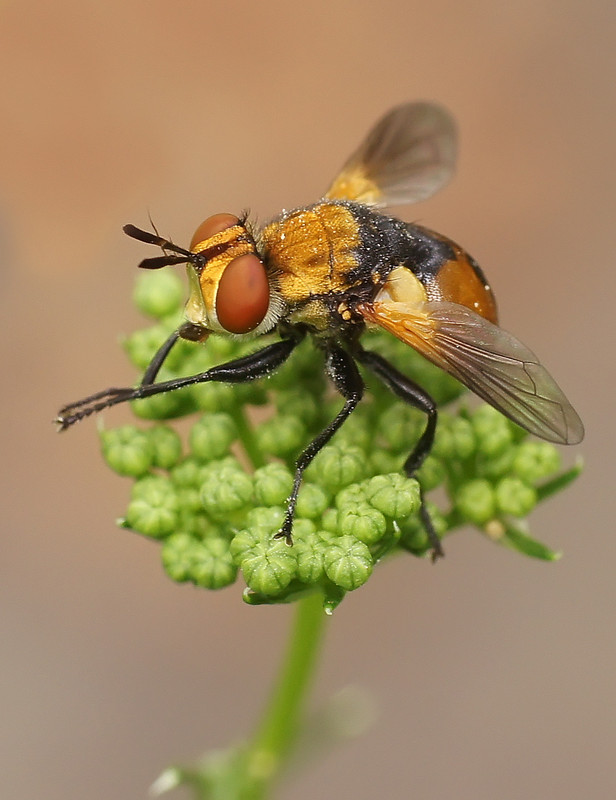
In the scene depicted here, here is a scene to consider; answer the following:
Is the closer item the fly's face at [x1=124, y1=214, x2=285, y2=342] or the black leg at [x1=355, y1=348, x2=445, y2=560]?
the fly's face at [x1=124, y1=214, x2=285, y2=342]

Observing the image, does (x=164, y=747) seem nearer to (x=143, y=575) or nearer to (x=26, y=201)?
(x=143, y=575)

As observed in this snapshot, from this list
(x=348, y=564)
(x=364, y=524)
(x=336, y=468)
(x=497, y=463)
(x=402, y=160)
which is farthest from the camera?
(x=402, y=160)

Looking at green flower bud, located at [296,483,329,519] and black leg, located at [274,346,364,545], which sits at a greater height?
black leg, located at [274,346,364,545]

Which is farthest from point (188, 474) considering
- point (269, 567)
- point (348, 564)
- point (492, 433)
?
point (492, 433)

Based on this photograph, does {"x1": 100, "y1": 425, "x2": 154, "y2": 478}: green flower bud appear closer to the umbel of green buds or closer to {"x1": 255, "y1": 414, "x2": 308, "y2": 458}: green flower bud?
the umbel of green buds

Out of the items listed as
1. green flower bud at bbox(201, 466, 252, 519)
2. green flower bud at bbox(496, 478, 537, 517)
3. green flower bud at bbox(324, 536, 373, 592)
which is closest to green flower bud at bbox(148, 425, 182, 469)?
green flower bud at bbox(201, 466, 252, 519)

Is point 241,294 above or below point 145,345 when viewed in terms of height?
above

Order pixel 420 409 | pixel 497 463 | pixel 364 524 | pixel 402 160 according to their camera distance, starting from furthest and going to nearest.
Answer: pixel 402 160
pixel 497 463
pixel 420 409
pixel 364 524

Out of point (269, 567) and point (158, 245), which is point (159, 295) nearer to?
point (158, 245)
